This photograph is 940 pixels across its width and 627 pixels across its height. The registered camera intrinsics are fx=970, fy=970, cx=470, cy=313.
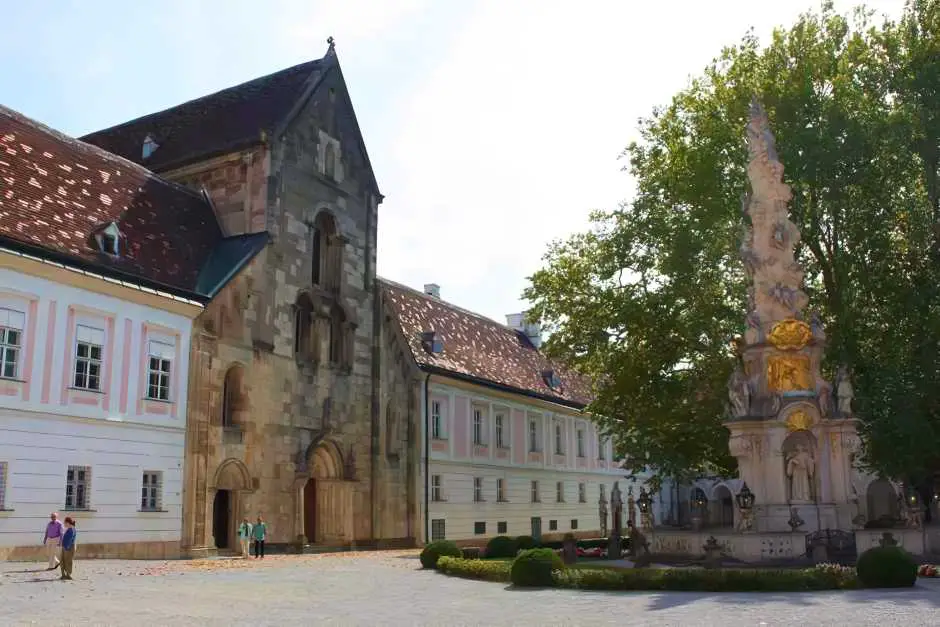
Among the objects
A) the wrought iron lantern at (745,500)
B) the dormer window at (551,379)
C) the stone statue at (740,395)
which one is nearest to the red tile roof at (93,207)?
the stone statue at (740,395)

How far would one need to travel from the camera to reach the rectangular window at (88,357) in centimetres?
2600

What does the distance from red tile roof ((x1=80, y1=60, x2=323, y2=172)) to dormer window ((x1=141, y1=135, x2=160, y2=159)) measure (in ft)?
0.87

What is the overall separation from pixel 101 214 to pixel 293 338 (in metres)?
7.98

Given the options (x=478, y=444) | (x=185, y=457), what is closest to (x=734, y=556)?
(x=185, y=457)

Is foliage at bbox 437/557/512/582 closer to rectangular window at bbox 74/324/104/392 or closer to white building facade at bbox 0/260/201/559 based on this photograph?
white building facade at bbox 0/260/201/559

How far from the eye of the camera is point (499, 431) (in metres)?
48.2

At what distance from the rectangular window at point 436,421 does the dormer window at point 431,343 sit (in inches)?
95.9

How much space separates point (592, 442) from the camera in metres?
58.1

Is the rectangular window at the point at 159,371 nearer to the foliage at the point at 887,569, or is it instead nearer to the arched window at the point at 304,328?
the arched window at the point at 304,328

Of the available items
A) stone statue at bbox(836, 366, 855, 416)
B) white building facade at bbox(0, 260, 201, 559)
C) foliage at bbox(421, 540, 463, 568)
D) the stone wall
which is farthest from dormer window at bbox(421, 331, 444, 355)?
stone statue at bbox(836, 366, 855, 416)

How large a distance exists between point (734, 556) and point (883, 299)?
13.2 metres

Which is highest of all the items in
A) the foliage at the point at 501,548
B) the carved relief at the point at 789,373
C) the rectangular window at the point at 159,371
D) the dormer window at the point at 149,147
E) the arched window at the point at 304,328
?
the dormer window at the point at 149,147

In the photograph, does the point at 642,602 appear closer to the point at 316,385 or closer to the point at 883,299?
the point at 883,299

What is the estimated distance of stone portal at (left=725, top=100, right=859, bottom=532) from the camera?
22984mm
